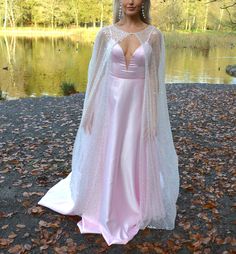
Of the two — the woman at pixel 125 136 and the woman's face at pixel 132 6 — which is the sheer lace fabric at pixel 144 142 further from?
the woman's face at pixel 132 6

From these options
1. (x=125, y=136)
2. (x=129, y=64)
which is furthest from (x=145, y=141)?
(x=129, y=64)

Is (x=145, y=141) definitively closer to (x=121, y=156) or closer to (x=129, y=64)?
(x=121, y=156)

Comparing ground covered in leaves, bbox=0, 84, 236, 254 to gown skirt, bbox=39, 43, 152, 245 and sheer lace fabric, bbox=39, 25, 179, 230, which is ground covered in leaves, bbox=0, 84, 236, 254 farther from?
sheer lace fabric, bbox=39, 25, 179, 230

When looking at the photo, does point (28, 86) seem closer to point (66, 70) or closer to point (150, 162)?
point (66, 70)

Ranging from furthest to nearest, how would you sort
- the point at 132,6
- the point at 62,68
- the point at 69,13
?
1. the point at 69,13
2. the point at 62,68
3. the point at 132,6

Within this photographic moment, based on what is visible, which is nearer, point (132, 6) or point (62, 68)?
point (132, 6)

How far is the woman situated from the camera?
146 inches

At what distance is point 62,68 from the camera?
24953 mm

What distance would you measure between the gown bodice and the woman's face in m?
0.36

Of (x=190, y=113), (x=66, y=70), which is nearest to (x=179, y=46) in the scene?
(x=66, y=70)

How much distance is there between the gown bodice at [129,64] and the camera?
3.63m

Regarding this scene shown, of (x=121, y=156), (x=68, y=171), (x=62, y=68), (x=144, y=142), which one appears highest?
(x=144, y=142)

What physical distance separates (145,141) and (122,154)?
1.01ft

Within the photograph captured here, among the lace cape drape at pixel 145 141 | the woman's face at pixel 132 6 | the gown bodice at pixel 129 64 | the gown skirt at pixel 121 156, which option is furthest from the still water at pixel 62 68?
the woman's face at pixel 132 6
